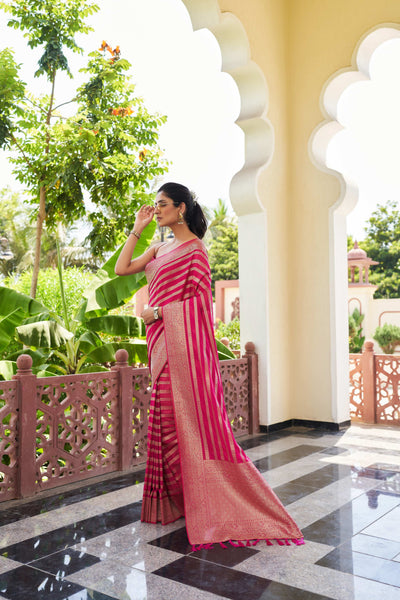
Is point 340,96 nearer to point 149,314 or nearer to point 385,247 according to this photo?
point 149,314

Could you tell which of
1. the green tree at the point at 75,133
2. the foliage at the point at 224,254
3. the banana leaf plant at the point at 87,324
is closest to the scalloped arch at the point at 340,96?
the banana leaf plant at the point at 87,324

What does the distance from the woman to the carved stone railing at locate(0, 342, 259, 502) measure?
2.75ft

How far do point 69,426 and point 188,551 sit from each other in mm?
1387

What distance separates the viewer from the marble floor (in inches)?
81.4

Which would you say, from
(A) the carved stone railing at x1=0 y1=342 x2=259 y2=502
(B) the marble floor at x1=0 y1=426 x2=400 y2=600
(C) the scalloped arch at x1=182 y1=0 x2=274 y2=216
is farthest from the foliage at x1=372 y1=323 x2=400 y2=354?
(A) the carved stone railing at x1=0 y1=342 x2=259 y2=502

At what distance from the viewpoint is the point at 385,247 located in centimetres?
2400

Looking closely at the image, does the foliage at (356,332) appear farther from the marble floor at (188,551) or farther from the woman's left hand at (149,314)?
the woman's left hand at (149,314)

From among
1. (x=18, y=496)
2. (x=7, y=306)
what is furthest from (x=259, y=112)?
(x=18, y=496)

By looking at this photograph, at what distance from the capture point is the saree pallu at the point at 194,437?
2539 millimetres

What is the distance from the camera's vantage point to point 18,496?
319cm

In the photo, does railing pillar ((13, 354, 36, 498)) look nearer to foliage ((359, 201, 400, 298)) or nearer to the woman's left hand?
the woman's left hand

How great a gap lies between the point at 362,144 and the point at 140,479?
25431 millimetres

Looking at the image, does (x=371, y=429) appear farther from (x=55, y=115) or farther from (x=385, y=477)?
(x=55, y=115)

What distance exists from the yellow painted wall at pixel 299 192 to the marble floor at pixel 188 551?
65.4 inches
